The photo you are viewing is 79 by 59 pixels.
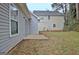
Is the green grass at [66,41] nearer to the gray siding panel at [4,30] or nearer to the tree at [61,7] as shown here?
the tree at [61,7]

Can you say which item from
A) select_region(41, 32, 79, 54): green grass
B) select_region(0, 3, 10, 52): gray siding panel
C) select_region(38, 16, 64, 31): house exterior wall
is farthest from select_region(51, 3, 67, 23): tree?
select_region(0, 3, 10, 52): gray siding panel

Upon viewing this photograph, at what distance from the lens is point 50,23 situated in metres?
2.99

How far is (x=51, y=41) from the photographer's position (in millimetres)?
2979

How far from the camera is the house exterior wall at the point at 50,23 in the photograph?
294cm

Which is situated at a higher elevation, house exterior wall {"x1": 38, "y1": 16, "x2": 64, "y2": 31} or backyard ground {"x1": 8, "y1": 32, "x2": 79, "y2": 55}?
house exterior wall {"x1": 38, "y1": 16, "x2": 64, "y2": 31}

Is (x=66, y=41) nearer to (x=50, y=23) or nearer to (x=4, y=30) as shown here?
(x=50, y=23)

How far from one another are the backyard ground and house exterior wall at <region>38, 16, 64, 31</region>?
9 centimetres

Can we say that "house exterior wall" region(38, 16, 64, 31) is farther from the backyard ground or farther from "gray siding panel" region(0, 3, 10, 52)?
"gray siding panel" region(0, 3, 10, 52)

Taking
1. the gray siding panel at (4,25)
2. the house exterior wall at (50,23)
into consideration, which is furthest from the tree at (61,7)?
the gray siding panel at (4,25)

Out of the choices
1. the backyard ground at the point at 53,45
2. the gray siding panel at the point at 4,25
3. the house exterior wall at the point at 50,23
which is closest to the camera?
the gray siding panel at the point at 4,25

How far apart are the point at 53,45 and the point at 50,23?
36 cm

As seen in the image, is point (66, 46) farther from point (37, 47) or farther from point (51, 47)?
point (37, 47)

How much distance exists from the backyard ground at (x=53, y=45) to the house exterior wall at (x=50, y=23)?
0.09 metres

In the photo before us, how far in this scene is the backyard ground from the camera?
8.99 feet
